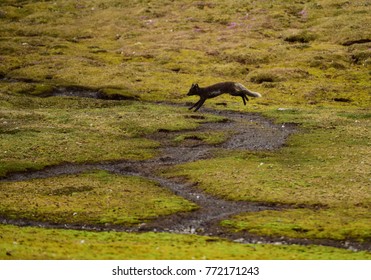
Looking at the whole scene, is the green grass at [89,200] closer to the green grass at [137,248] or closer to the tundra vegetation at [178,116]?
the tundra vegetation at [178,116]

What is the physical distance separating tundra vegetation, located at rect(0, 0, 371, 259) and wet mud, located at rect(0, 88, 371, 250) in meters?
0.79

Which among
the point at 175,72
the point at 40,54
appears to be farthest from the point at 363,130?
the point at 40,54

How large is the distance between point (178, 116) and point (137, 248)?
44476mm

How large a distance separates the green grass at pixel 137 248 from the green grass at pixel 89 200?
3.67 meters

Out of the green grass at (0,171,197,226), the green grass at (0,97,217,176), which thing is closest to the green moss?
the green grass at (0,171,197,226)

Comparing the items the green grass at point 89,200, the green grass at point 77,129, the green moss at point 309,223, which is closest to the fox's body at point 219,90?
the green grass at point 77,129

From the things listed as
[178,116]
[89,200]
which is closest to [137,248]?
[89,200]

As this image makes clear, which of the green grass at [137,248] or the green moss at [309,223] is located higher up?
the green grass at [137,248]

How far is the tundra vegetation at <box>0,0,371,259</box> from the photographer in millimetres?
32125

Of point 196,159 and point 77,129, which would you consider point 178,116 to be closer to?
point 77,129

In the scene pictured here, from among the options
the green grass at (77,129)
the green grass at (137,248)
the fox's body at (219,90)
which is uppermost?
the green grass at (137,248)

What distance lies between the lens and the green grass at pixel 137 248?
26.2 metres
